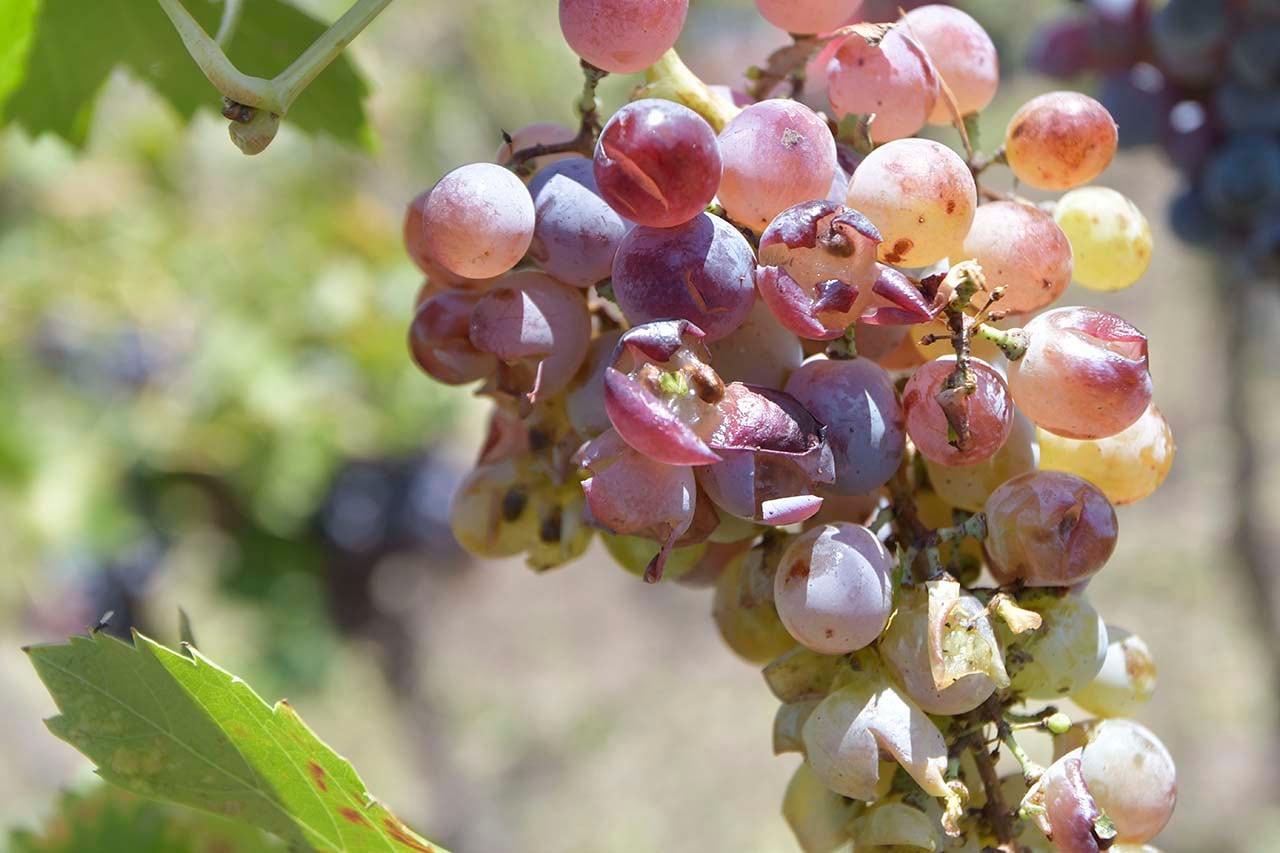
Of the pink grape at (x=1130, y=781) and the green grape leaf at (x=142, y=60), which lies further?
the green grape leaf at (x=142, y=60)

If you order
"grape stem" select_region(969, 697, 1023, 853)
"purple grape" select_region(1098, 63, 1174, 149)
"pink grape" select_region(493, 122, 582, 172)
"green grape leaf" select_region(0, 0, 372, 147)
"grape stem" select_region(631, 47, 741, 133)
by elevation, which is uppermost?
"green grape leaf" select_region(0, 0, 372, 147)

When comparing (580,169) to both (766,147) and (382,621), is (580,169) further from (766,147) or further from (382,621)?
(382,621)

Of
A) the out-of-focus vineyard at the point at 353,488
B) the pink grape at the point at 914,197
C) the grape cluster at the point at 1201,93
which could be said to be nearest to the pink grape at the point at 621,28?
the pink grape at the point at 914,197

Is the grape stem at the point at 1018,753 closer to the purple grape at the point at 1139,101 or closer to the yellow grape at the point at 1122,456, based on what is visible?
the yellow grape at the point at 1122,456

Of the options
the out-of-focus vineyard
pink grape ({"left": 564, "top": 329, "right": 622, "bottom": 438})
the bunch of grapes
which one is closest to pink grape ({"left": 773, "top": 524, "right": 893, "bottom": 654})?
the bunch of grapes

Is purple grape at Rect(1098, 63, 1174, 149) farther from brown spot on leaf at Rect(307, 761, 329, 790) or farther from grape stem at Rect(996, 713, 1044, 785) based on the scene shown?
brown spot on leaf at Rect(307, 761, 329, 790)

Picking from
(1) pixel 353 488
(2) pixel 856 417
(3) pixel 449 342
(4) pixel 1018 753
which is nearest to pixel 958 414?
(2) pixel 856 417
